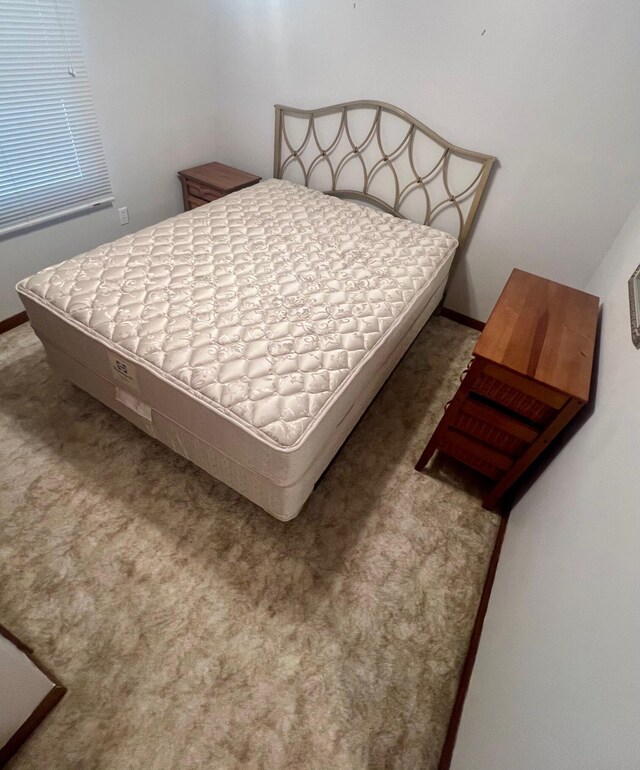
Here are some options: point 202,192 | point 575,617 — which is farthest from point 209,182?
point 575,617

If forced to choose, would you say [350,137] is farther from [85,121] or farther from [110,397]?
[110,397]

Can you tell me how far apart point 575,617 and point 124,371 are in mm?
1490

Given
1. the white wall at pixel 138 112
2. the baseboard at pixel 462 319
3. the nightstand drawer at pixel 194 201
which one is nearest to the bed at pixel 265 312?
the baseboard at pixel 462 319

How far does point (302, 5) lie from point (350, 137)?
0.71m

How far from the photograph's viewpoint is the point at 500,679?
1.02 metres

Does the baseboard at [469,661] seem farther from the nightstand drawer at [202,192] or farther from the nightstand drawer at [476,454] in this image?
the nightstand drawer at [202,192]

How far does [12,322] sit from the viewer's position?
226 cm

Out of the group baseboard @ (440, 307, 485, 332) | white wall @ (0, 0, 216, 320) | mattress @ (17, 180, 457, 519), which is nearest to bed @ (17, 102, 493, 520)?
mattress @ (17, 180, 457, 519)

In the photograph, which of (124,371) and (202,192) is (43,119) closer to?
(202,192)

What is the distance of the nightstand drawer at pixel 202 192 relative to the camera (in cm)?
276

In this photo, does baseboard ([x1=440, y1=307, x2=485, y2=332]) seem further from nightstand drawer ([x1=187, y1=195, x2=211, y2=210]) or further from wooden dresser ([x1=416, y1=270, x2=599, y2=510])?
nightstand drawer ([x1=187, y1=195, x2=211, y2=210])

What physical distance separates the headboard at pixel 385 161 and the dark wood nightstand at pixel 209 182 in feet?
1.06

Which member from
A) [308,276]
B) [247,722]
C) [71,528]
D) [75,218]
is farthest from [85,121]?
[247,722]

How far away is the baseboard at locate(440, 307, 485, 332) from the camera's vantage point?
2697 millimetres
